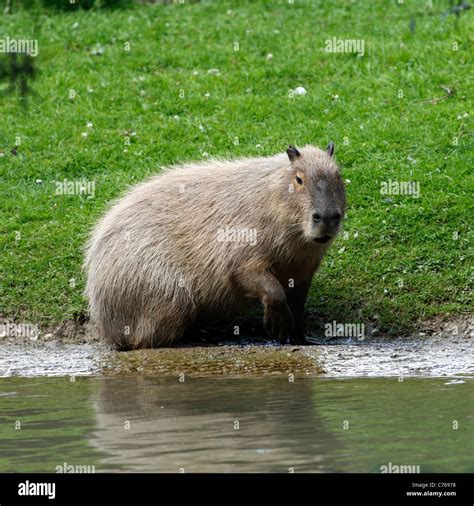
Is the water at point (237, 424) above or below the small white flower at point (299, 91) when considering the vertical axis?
below

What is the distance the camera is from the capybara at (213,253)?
8484 millimetres

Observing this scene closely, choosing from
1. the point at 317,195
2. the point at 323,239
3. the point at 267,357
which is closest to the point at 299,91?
the point at 317,195

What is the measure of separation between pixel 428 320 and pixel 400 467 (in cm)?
358

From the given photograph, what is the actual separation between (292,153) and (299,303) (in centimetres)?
111

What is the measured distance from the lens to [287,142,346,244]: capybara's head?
323 inches

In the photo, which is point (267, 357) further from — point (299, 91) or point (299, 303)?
point (299, 91)

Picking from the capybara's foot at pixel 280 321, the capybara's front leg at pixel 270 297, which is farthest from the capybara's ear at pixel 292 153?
the capybara's foot at pixel 280 321

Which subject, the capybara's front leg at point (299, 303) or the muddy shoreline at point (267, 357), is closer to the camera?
the muddy shoreline at point (267, 357)

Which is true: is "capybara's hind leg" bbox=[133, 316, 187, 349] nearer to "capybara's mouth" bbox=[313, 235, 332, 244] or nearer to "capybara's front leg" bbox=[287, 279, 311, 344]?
"capybara's front leg" bbox=[287, 279, 311, 344]

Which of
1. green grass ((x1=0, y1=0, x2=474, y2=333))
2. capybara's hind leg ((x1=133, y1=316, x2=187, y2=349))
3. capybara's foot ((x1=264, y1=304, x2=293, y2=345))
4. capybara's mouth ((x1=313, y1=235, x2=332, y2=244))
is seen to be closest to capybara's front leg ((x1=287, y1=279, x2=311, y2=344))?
capybara's foot ((x1=264, y1=304, x2=293, y2=345))

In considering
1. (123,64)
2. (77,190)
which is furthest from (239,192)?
(123,64)

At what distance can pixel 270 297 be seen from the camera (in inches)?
332

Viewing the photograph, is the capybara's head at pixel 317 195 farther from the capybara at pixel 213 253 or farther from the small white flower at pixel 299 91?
the small white flower at pixel 299 91

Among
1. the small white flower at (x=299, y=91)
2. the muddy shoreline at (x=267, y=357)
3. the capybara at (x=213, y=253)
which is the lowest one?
the muddy shoreline at (x=267, y=357)
